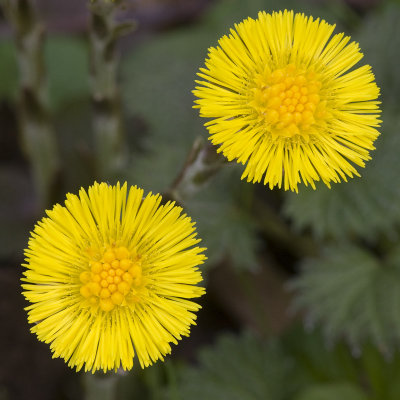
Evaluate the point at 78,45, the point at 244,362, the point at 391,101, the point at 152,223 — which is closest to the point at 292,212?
the point at 244,362

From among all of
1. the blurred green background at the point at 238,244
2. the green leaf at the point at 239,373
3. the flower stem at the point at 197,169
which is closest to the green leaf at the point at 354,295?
the blurred green background at the point at 238,244

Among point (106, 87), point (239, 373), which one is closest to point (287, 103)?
point (106, 87)

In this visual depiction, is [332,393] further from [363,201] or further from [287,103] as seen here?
[287,103]

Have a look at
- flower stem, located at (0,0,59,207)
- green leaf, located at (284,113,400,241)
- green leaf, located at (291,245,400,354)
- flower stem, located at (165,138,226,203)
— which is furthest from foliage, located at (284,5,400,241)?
flower stem, located at (0,0,59,207)

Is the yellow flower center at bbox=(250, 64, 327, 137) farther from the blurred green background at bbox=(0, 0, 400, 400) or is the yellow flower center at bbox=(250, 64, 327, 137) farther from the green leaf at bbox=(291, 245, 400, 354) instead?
the green leaf at bbox=(291, 245, 400, 354)

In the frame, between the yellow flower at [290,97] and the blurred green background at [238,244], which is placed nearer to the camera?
the yellow flower at [290,97]

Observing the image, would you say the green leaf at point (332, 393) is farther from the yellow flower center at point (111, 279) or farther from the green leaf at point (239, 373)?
the yellow flower center at point (111, 279)

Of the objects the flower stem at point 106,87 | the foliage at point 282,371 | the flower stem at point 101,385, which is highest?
the flower stem at point 106,87

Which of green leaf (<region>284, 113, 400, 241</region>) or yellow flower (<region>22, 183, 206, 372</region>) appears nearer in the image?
yellow flower (<region>22, 183, 206, 372</region>)
